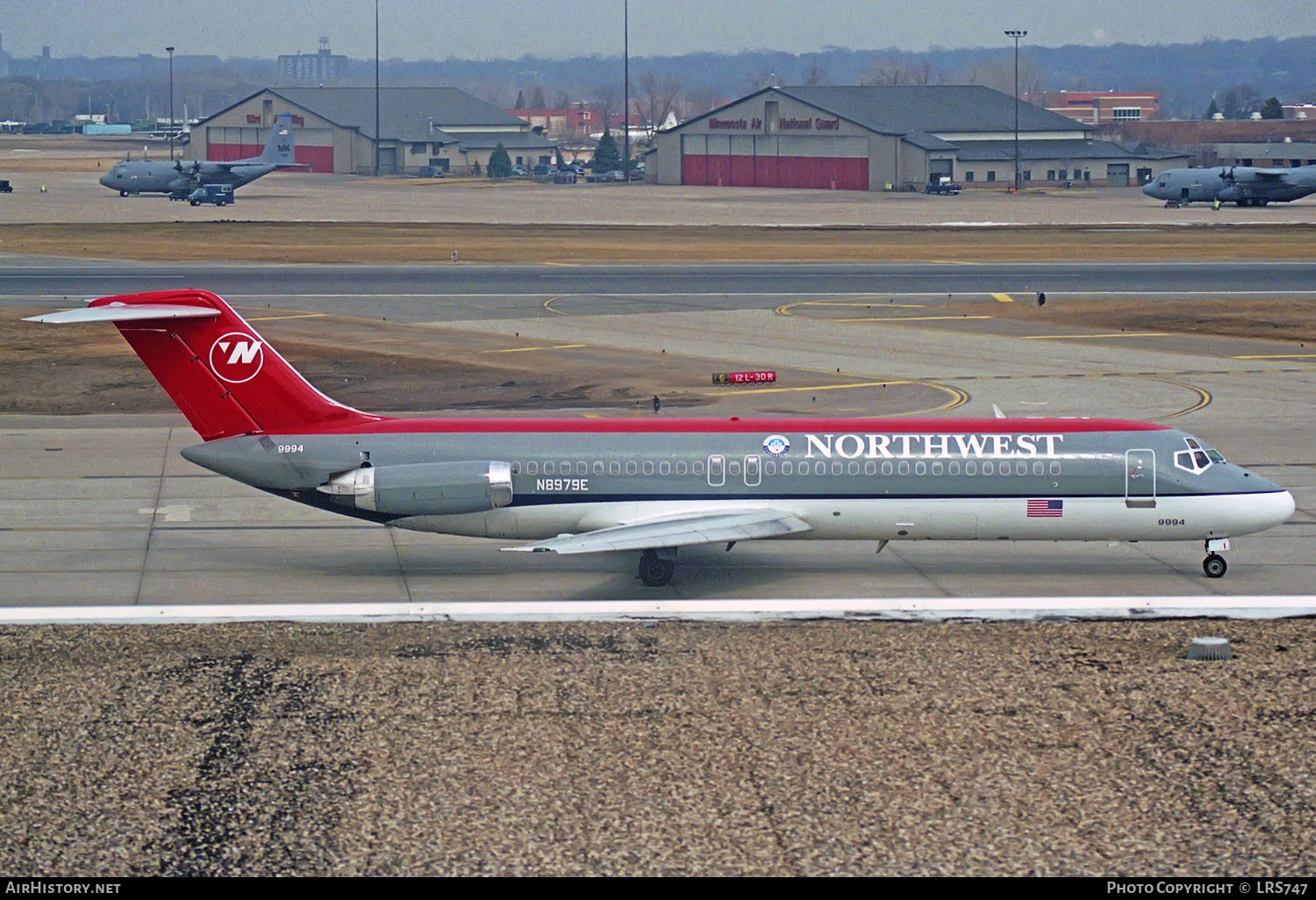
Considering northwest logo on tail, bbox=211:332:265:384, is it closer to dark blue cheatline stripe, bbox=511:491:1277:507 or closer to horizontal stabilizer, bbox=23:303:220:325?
horizontal stabilizer, bbox=23:303:220:325

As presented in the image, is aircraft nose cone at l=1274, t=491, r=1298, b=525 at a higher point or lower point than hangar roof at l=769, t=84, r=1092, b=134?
lower

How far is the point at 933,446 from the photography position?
30.5 meters

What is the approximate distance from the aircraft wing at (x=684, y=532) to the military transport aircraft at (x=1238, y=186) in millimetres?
128471

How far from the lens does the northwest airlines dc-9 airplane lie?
30.3 meters

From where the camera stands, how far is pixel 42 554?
32.8 metres

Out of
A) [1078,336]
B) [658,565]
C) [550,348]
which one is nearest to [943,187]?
[1078,336]

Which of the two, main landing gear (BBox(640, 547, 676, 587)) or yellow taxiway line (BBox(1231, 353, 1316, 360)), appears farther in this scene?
yellow taxiway line (BBox(1231, 353, 1316, 360))

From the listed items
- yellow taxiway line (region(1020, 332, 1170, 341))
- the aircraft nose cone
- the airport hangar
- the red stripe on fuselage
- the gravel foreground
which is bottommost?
the gravel foreground

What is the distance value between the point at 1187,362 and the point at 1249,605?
36.5 metres

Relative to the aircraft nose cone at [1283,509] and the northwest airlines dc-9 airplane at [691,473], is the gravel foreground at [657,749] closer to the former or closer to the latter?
the northwest airlines dc-9 airplane at [691,473]

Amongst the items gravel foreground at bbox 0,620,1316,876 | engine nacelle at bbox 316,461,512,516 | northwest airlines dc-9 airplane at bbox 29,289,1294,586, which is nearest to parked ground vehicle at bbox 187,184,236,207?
northwest airlines dc-9 airplane at bbox 29,289,1294,586

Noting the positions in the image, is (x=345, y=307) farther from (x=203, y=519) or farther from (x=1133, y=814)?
(x=1133, y=814)

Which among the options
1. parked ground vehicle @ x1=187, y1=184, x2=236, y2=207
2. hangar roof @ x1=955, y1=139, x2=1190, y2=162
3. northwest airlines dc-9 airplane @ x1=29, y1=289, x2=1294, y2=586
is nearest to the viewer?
northwest airlines dc-9 airplane @ x1=29, y1=289, x2=1294, y2=586

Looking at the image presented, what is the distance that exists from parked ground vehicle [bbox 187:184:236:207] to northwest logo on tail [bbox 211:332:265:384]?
123 meters
